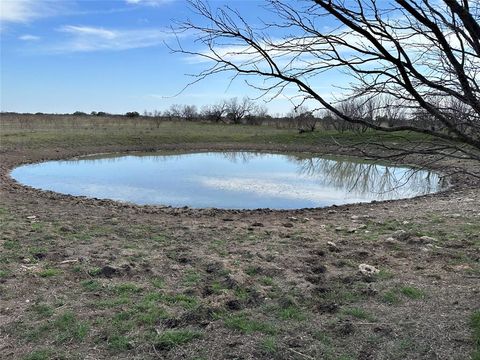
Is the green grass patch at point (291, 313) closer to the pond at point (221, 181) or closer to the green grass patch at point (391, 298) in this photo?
the green grass patch at point (391, 298)

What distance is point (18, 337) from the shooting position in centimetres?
402

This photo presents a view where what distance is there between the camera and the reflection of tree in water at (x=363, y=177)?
17016 mm

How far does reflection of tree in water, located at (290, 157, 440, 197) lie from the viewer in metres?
17.0

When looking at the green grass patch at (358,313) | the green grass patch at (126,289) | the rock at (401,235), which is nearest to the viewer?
the green grass patch at (358,313)

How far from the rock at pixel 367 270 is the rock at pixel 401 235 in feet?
6.61

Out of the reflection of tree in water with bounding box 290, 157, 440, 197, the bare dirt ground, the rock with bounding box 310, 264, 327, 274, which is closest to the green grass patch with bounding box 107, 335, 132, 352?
the bare dirt ground

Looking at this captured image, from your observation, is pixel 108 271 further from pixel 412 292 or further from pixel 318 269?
pixel 412 292

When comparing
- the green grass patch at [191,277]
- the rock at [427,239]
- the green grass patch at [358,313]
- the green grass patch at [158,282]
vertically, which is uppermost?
the rock at [427,239]

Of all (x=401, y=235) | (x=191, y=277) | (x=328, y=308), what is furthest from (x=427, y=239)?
(x=191, y=277)

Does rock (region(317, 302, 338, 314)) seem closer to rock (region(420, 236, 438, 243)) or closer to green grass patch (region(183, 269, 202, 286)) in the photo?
green grass patch (region(183, 269, 202, 286))

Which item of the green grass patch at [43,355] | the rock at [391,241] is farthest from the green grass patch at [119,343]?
the rock at [391,241]

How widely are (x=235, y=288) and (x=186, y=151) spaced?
29.0 meters

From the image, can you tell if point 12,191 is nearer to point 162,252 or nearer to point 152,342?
point 162,252

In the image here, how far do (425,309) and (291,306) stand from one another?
50.3 inches
